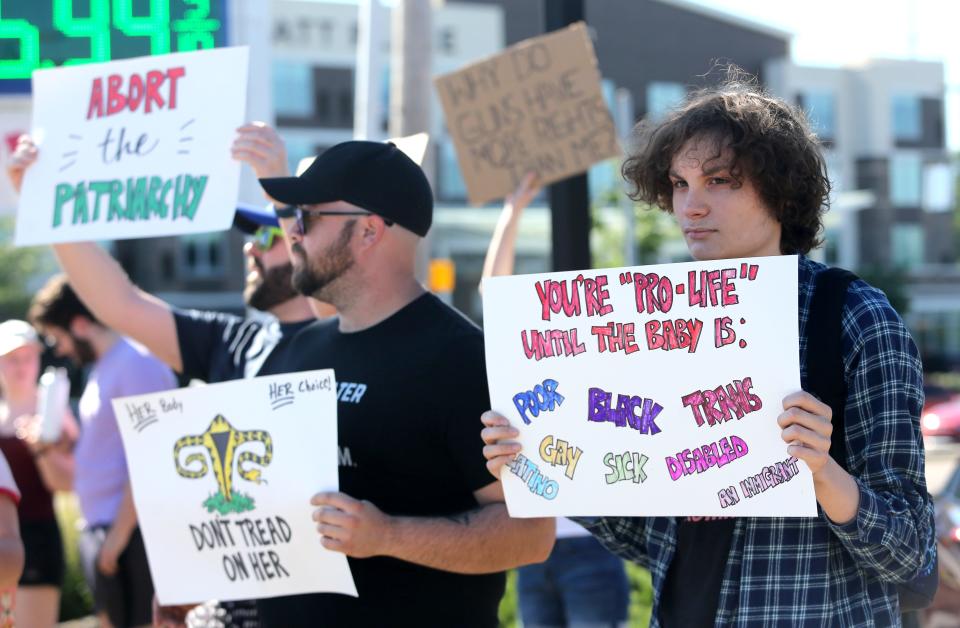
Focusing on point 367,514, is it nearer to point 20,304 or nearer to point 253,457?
point 253,457

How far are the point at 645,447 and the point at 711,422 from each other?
0.14 m

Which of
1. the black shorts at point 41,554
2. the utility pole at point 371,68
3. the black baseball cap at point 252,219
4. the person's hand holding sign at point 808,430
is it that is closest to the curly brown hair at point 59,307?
the black shorts at point 41,554

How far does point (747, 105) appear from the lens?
7.92 feet

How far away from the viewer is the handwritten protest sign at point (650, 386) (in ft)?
7.27

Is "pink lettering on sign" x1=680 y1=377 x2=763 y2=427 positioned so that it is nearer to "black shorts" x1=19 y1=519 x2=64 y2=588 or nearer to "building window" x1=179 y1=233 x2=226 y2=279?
"black shorts" x1=19 y1=519 x2=64 y2=588

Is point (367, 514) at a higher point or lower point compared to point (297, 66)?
lower

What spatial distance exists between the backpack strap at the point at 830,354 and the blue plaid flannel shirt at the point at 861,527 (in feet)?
0.05

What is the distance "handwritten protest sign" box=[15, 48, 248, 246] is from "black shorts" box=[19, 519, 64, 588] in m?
2.58

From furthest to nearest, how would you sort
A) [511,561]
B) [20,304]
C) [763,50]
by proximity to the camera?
[763,50]
[20,304]
[511,561]

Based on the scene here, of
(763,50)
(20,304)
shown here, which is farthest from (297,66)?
(763,50)

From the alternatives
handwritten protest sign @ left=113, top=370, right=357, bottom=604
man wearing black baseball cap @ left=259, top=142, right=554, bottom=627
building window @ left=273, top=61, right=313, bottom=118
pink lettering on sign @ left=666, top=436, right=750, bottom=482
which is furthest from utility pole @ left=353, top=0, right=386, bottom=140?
building window @ left=273, top=61, right=313, bottom=118

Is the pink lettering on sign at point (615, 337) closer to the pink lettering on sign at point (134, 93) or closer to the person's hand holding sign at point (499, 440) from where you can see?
the person's hand holding sign at point (499, 440)

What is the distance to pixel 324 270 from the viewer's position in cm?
306

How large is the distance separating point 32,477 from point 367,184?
3.47 metres
